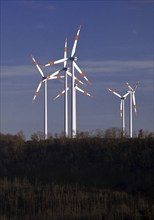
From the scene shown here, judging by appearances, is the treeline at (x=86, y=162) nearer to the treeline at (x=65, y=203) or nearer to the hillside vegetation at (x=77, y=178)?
the hillside vegetation at (x=77, y=178)

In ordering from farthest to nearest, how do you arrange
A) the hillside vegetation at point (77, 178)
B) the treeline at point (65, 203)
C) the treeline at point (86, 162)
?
1. the treeline at point (86, 162)
2. the hillside vegetation at point (77, 178)
3. the treeline at point (65, 203)

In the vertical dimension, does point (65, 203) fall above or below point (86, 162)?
below

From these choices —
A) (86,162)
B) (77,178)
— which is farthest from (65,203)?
(86,162)

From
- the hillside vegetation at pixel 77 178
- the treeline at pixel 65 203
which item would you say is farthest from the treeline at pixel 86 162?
the treeline at pixel 65 203

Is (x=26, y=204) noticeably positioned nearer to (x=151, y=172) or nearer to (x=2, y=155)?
(x=151, y=172)

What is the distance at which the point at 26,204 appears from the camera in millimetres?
38219

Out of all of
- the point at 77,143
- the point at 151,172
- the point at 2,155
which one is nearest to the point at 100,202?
the point at 151,172

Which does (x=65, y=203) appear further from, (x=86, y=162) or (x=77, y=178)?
(x=86, y=162)

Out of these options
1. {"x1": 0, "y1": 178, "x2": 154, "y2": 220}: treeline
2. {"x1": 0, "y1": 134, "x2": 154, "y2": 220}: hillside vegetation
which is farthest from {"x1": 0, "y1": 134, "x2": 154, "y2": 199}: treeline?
{"x1": 0, "y1": 178, "x2": 154, "y2": 220}: treeline

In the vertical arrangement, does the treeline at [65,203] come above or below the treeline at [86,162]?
below

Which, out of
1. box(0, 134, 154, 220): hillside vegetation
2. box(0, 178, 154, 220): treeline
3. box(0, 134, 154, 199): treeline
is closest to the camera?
box(0, 178, 154, 220): treeline

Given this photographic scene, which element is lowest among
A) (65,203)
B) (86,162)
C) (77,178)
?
(65,203)

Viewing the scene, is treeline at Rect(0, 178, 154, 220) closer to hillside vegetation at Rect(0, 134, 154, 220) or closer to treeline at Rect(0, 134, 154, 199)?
hillside vegetation at Rect(0, 134, 154, 220)

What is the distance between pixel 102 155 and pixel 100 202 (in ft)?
39.2
